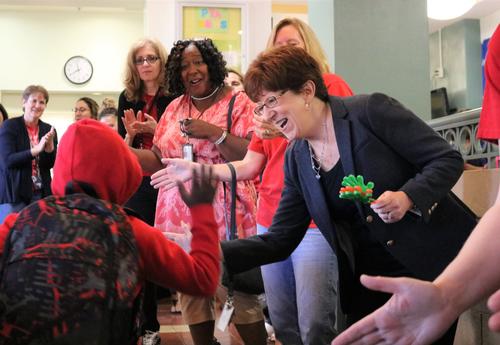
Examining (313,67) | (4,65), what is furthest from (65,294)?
(4,65)

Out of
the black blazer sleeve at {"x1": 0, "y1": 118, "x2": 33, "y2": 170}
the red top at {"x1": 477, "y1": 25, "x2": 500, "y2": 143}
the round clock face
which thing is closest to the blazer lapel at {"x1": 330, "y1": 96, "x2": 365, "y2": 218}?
the red top at {"x1": 477, "y1": 25, "x2": 500, "y2": 143}

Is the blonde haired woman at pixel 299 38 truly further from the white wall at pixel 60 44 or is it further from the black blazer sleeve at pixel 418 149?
the white wall at pixel 60 44

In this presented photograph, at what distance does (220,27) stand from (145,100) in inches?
138

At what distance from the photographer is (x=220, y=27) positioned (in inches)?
291

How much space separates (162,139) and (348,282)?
1.50 m

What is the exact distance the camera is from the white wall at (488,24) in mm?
12781

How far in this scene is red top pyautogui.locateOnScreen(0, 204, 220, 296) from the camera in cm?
173

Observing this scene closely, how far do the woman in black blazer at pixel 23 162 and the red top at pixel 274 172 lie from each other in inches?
122

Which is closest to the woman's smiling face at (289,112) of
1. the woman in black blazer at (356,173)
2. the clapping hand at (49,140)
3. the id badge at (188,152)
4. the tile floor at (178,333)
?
the woman in black blazer at (356,173)

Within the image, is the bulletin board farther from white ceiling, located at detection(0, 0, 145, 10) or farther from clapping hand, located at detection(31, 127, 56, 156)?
white ceiling, located at detection(0, 0, 145, 10)

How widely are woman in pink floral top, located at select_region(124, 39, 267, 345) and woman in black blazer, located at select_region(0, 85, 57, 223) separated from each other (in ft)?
7.63

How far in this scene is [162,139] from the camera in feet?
11.3

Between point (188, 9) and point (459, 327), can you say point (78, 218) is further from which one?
point (188, 9)

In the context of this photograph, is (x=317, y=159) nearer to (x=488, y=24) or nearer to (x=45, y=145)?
(x=45, y=145)
